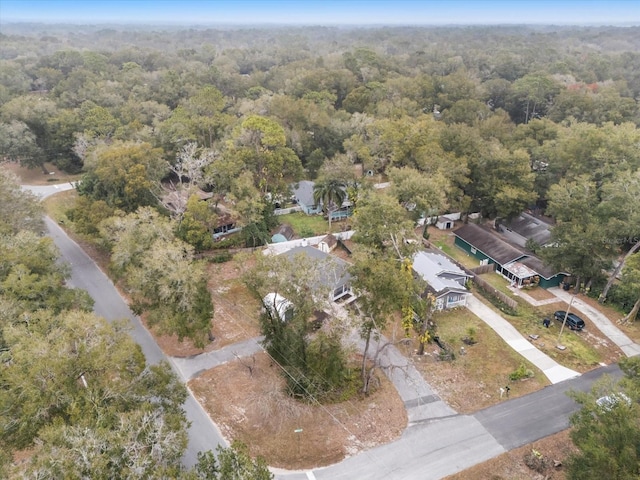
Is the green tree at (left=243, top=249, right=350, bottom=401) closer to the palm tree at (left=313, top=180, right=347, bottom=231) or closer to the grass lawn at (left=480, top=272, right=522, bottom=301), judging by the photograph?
the grass lawn at (left=480, top=272, right=522, bottom=301)

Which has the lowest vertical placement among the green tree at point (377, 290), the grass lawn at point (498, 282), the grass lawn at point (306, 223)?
the grass lawn at point (306, 223)

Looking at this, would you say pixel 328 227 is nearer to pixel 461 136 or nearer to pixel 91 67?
pixel 461 136

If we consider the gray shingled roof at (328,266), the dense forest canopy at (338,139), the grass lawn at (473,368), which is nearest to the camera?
the gray shingled roof at (328,266)

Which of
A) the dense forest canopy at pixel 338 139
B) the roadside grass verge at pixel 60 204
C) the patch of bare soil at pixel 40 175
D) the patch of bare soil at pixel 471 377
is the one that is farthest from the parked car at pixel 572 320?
the patch of bare soil at pixel 40 175

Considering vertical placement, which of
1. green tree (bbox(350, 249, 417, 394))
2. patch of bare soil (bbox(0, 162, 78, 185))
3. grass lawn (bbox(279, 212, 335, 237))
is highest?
green tree (bbox(350, 249, 417, 394))

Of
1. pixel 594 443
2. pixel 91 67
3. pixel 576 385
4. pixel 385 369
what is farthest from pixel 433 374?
pixel 91 67

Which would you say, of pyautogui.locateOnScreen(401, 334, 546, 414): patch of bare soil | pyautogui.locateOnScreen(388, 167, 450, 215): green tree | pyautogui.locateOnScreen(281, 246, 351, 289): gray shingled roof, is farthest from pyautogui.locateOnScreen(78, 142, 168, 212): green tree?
pyautogui.locateOnScreen(401, 334, 546, 414): patch of bare soil

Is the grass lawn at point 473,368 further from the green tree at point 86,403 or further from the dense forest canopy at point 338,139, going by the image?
the green tree at point 86,403
